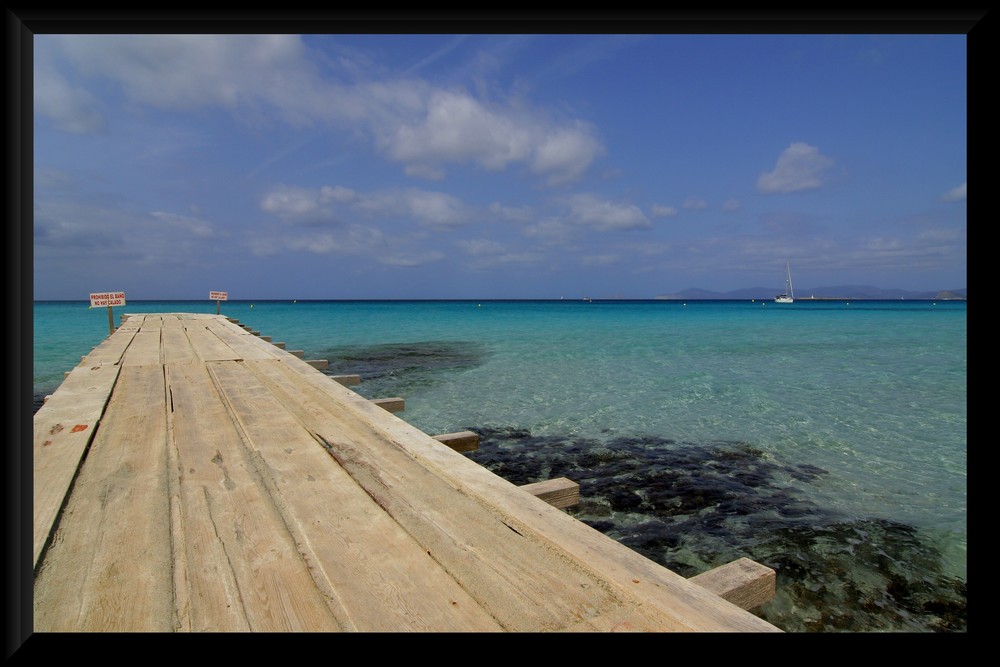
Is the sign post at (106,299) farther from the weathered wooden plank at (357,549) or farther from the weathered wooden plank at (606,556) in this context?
the weathered wooden plank at (606,556)

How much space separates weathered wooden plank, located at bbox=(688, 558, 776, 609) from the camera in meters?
1.83

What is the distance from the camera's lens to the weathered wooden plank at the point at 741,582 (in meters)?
1.83

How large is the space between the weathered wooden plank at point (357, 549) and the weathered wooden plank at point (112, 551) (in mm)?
507

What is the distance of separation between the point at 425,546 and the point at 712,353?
19.8 metres

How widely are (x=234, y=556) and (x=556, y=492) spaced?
1.52 metres

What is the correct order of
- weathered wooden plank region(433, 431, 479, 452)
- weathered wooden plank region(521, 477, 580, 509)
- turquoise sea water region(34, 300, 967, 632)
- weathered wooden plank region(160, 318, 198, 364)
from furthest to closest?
weathered wooden plank region(160, 318, 198, 364) → turquoise sea water region(34, 300, 967, 632) → weathered wooden plank region(433, 431, 479, 452) → weathered wooden plank region(521, 477, 580, 509)

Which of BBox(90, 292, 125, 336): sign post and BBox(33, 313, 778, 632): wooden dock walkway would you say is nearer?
BBox(33, 313, 778, 632): wooden dock walkway

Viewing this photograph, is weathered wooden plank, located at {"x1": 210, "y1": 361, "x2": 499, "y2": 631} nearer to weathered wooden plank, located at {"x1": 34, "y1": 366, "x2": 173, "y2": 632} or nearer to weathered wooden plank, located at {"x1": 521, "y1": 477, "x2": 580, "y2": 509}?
weathered wooden plank, located at {"x1": 34, "y1": 366, "x2": 173, "y2": 632}

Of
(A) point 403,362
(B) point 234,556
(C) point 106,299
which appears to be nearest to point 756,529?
(B) point 234,556

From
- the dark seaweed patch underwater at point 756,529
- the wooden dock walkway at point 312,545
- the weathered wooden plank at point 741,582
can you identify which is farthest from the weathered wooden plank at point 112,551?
the dark seaweed patch underwater at point 756,529

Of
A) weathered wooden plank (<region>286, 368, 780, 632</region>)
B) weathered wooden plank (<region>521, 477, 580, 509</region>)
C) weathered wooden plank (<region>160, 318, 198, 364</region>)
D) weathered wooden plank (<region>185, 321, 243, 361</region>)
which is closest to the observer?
weathered wooden plank (<region>286, 368, 780, 632</region>)

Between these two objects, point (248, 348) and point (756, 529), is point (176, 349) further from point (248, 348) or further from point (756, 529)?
point (756, 529)

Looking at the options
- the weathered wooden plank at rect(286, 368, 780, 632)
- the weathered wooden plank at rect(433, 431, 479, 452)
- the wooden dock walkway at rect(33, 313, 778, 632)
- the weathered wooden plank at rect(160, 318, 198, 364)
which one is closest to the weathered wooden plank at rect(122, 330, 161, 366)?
the weathered wooden plank at rect(160, 318, 198, 364)

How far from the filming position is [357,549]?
2.05 metres
